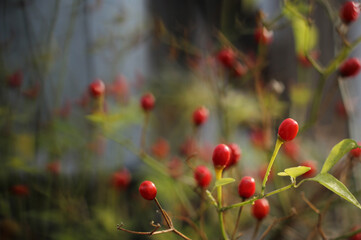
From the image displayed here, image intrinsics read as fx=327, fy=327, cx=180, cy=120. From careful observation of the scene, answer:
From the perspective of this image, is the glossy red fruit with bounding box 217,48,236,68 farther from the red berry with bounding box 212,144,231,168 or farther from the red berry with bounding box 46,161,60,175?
the red berry with bounding box 46,161,60,175

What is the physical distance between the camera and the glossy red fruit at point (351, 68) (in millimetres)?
373

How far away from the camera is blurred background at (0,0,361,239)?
531 mm

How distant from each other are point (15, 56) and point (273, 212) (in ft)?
2.17

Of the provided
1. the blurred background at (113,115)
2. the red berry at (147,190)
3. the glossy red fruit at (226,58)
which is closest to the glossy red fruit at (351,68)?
the blurred background at (113,115)

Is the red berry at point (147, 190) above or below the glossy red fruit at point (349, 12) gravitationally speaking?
below

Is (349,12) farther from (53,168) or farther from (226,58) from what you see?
(53,168)

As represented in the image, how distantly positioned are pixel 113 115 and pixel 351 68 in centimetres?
33

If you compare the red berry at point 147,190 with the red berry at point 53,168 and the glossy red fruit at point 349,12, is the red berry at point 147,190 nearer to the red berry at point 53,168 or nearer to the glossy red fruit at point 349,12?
the glossy red fruit at point 349,12

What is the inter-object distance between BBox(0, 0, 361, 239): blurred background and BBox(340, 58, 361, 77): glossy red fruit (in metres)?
0.02

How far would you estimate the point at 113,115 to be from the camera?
0.50 m

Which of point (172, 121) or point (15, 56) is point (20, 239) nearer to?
point (15, 56)

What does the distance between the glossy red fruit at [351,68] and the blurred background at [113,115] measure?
0.05 ft

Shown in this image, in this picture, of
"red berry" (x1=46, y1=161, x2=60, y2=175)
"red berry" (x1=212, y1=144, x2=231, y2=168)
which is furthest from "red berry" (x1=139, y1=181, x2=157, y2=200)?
"red berry" (x1=46, y1=161, x2=60, y2=175)

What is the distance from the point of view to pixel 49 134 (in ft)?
2.28
